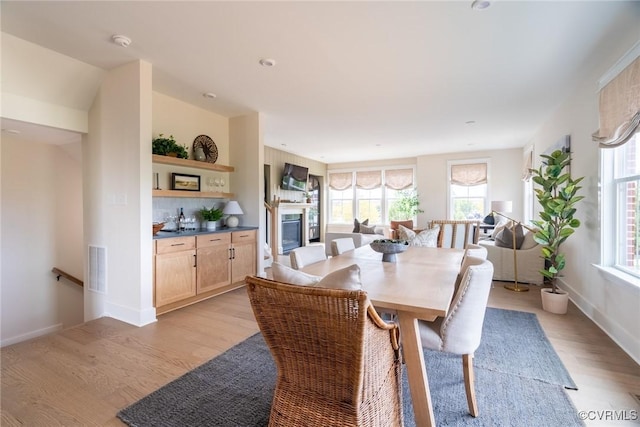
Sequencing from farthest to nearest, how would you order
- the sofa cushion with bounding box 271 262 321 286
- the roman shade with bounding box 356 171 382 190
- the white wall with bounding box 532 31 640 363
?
the roman shade with bounding box 356 171 382 190
the white wall with bounding box 532 31 640 363
the sofa cushion with bounding box 271 262 321 286

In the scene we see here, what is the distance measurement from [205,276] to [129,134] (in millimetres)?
1767

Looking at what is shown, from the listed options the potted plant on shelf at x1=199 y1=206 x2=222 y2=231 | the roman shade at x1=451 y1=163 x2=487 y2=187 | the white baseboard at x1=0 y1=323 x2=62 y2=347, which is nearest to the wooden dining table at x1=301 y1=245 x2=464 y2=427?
the potted plant on shelf at x1=199 y1=206 x2=222 y2=231

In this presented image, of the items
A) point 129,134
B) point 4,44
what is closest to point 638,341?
point 129,134

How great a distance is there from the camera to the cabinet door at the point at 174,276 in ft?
10.1

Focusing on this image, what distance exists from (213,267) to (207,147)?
5.77 feet

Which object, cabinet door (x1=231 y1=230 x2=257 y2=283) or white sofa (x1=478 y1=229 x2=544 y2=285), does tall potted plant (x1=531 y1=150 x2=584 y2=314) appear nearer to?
white sofa (x1=478 y1=229 x2=544 y2=285)

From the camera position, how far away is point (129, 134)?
9.69 feet

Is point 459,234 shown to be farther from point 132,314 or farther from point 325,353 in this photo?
point 132,314

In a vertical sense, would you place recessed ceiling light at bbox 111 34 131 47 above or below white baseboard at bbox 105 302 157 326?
above

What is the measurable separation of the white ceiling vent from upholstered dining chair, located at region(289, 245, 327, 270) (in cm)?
236

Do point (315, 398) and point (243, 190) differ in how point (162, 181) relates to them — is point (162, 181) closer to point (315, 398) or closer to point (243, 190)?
point (243, 190)

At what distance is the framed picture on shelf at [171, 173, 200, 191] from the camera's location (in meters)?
3.80

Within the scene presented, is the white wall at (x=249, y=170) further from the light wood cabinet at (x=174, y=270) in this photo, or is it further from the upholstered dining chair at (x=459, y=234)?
the upholstered dining chair at (x=459, y=234)

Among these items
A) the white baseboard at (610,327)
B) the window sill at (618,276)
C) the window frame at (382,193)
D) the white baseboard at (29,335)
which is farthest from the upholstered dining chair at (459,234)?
the white baseboard at (29,335)
